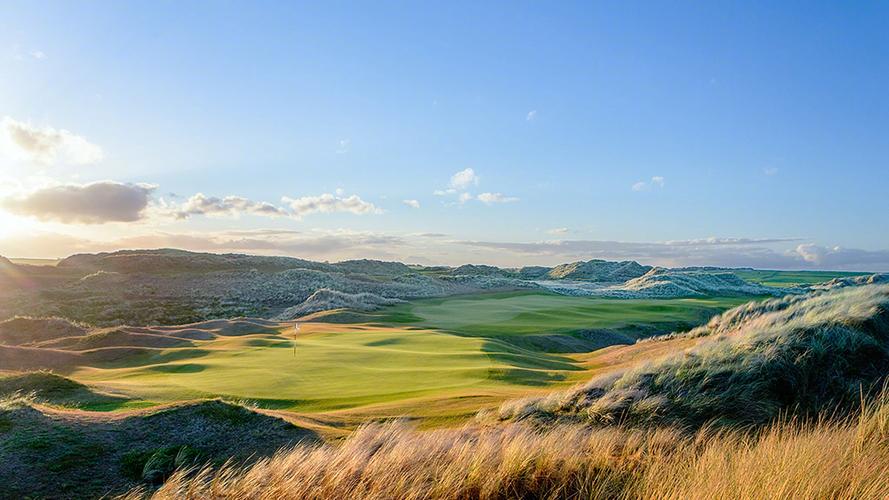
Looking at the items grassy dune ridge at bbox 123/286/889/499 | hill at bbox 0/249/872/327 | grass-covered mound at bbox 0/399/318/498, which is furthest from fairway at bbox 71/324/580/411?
hill at bbox 0/249/872/327

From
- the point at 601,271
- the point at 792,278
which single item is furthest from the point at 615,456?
the point at 792,278

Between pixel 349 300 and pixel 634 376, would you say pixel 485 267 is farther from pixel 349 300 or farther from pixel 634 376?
pixel 634 376

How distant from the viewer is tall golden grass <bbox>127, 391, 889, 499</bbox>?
4395 millimetres

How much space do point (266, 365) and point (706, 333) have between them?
15904 mm

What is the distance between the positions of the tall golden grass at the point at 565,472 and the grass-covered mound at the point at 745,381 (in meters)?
3.33

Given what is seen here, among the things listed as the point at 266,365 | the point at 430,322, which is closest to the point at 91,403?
the point at 266,365

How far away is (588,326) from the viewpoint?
3506 cm

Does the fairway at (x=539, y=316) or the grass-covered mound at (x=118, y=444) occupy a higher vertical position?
the grass-covered mound at (x=118, y=444)

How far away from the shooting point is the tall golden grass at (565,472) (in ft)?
14.4

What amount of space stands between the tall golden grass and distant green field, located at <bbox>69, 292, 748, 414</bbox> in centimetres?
566

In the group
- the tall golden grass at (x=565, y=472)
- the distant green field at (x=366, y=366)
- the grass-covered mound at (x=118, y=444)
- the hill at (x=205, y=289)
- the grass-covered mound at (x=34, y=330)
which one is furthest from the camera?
the hill at (x=205, y=289)

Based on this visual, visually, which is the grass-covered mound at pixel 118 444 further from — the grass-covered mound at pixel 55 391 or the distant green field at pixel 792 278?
the distant green field at pixel 792 278

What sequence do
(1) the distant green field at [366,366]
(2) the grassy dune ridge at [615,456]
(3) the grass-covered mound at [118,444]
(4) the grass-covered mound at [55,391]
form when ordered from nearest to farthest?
(2) the grassy dune ridge at [615,456] < (3) the grass-covered mound at [118,444] < (4) the grass-covered mound at [55,391] < (1) the distant green field at [366,366]

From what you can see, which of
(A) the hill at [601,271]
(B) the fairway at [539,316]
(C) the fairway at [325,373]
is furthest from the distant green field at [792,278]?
(C) the fairway at [325,373]
